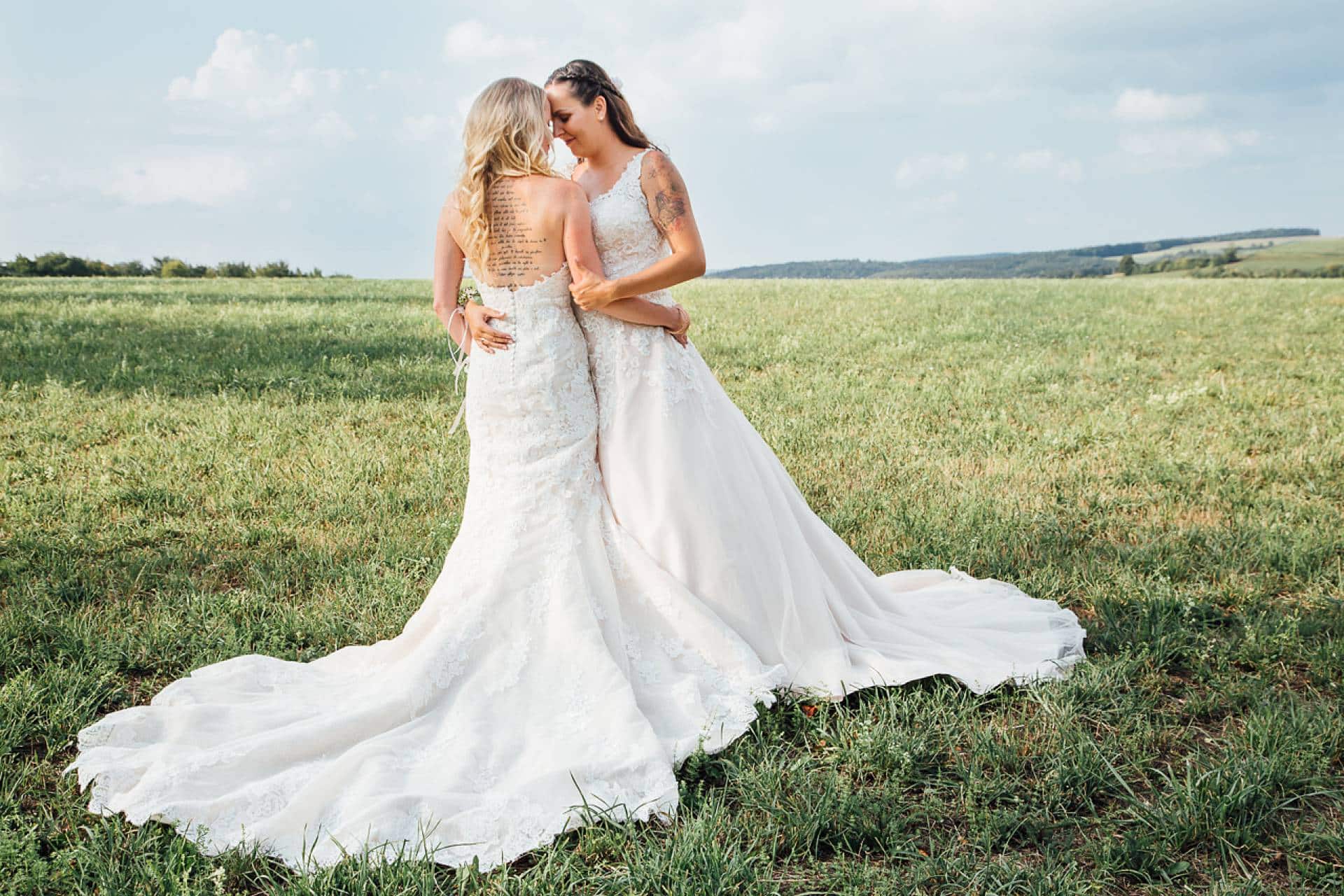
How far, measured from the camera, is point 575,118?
4.69m

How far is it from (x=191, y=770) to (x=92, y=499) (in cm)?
496

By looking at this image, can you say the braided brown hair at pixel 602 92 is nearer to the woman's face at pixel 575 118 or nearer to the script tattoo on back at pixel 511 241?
the woman's face at pixel 575 118

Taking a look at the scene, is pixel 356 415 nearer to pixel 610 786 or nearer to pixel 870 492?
pixel 870 492

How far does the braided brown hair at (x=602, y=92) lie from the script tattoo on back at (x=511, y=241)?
0.67 meters

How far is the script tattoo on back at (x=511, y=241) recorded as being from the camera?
4434 millimetres

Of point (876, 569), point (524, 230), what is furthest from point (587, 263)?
point (876, 569)

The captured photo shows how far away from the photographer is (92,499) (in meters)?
7.96

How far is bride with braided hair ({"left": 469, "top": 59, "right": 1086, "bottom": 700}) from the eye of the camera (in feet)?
15.3

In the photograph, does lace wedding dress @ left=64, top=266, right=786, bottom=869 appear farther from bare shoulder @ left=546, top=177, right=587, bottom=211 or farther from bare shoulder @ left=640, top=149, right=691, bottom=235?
bare shoulder @ left=640, top=149, right=691, bottom=235

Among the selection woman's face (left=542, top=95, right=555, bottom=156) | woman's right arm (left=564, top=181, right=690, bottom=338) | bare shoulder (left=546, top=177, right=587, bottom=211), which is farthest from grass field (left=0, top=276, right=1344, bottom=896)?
woman's face (left=542, top=95, right=555, bottom=156)

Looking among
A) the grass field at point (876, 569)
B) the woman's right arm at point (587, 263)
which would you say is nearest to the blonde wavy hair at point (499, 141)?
the woman's right arm at point (587, 263)

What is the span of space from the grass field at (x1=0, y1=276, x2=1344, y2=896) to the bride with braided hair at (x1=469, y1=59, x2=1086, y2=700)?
0.84 ft

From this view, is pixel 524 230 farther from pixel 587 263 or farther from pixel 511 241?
pixel 587 263

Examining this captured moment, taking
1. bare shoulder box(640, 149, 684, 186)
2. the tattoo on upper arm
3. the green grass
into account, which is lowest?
the tattoo on upper arm
